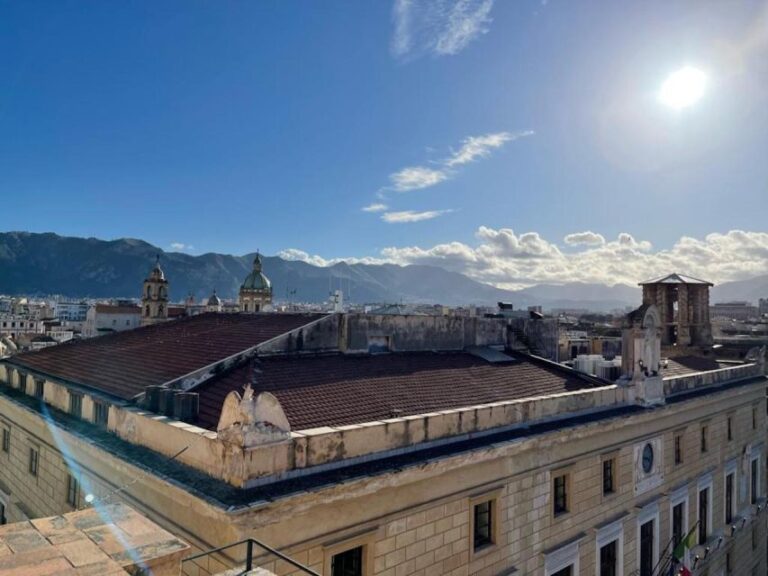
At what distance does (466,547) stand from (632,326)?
436 inches

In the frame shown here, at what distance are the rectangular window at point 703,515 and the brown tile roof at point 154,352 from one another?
56.0ft

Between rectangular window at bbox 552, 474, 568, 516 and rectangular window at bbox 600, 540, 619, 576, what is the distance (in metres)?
2.63

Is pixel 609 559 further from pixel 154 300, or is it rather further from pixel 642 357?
pixel 154 300

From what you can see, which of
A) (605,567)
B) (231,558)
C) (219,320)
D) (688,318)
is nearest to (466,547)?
(231,558)

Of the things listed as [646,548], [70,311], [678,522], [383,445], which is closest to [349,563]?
[383,445]

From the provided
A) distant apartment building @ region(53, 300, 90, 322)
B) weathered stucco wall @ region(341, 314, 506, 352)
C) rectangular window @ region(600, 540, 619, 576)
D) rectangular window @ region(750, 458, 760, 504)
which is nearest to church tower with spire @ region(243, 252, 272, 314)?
weathered stucco wall @ region(341, 314, 506, 352)

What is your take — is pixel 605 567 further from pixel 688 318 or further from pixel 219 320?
pixel 688 318

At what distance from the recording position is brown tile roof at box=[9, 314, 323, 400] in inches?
577

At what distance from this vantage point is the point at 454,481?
36.9ft

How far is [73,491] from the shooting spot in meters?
13.2

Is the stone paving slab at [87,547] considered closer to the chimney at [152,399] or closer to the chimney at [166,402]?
the chimney at [166,402]

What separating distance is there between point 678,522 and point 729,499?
6423 millimetres

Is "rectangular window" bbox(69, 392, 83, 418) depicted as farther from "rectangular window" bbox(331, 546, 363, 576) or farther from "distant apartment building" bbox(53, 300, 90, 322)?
"distant apartment building" bbox(53, 300, 90, 322)

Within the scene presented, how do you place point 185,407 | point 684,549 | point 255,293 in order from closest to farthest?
point 185,407, point 684,549, point 255,293
